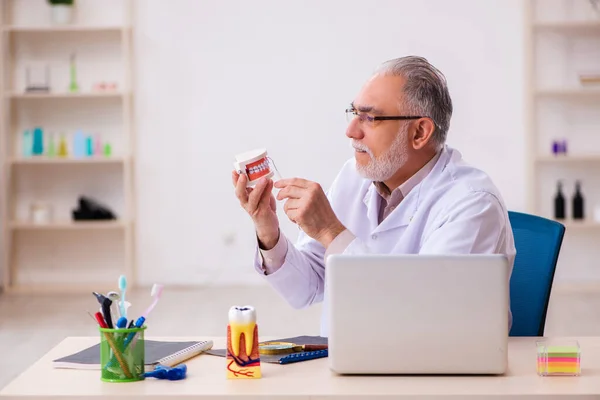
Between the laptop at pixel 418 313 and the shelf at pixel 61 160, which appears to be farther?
the shelf at pixel 61 160

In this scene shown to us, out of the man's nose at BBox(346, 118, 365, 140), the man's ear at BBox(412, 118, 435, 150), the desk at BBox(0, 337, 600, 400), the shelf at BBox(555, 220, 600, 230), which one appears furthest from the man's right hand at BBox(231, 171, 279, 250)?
the shelf at BBox(555, 220, 600, 230)

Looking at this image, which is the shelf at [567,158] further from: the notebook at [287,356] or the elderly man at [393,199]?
the notebook at [287,356]

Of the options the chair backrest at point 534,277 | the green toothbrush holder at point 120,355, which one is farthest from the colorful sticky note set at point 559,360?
the green toothbrush holder at point 120,355

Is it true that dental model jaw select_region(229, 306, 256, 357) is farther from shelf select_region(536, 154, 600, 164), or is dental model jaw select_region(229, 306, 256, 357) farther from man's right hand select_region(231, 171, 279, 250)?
shelf select_region(536, 154, 600, 164)

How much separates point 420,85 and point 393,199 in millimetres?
280

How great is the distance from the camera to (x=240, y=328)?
148 centimetres

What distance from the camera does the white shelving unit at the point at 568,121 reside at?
580cm

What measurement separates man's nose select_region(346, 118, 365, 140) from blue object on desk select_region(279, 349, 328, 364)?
23.6 inches

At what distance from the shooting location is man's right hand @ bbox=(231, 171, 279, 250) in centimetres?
195

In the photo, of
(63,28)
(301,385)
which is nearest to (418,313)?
(301,385)

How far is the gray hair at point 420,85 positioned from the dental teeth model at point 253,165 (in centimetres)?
38

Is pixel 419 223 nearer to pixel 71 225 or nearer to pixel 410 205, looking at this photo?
pixel 410 205

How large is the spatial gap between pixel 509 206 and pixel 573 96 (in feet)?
2.66

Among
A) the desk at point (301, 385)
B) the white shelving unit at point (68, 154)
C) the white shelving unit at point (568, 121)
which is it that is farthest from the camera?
the white shelving unit at point (68, 154)
